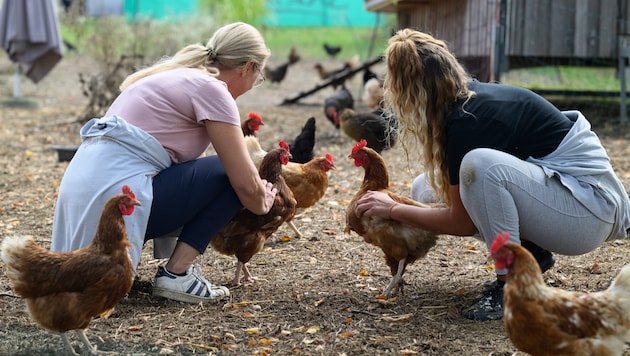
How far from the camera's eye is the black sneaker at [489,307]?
3.35 meters

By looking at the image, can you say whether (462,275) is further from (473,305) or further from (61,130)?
(61,130)

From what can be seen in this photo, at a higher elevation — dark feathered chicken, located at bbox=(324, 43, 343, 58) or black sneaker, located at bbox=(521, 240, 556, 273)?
black sneaker, located at bbox=(521, 240, 556, 273)

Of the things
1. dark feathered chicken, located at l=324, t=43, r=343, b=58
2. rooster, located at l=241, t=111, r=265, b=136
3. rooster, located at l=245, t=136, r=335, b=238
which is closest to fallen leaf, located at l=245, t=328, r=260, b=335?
rooster, located at l=245, t=136, r=335, b=238

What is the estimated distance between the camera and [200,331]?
3.29 meters

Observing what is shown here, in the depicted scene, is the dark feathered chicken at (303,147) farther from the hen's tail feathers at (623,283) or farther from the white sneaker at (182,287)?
the hen's tail feathers at (623,283)

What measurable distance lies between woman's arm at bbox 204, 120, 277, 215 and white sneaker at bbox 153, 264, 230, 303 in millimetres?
482

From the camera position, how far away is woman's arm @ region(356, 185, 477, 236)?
3.31 meters

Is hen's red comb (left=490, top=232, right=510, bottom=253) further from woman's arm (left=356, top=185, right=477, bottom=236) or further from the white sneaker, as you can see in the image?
the white sneaker

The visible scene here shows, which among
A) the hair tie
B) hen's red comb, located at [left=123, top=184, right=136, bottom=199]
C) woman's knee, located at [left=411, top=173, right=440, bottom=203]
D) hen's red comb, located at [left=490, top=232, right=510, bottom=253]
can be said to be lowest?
woman's knee, located at [left=411, top=173, right=440, bottom=203]

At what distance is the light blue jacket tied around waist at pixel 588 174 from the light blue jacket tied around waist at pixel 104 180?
1826 millimetres

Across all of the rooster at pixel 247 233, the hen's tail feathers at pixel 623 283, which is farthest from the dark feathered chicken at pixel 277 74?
the hen's tail feathers at pixel 623 283

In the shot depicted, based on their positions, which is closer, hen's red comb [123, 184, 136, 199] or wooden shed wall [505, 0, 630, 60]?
hen's red comb [123, 184, 136, 199]

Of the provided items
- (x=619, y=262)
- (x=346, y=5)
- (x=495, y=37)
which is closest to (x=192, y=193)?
(x=619, y=262)

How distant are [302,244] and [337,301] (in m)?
1.26
